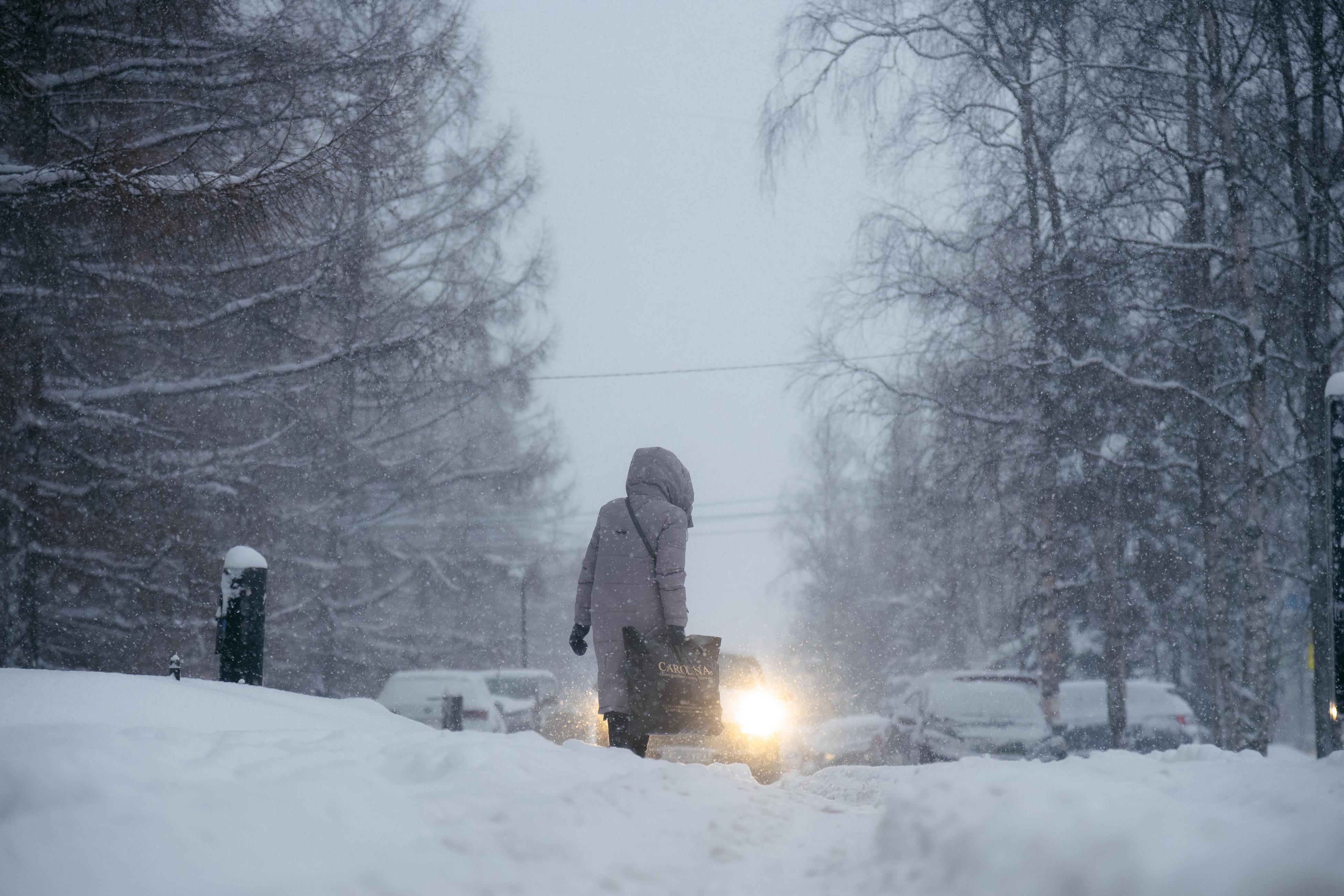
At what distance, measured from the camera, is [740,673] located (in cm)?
1077

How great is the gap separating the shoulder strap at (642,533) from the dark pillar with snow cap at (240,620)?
2578mm

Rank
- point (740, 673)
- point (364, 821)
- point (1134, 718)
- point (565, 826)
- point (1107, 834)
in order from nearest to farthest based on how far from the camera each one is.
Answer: point (1107, 834)
point (364, 821)
point (565, 826)
point (740, 673)
point (1134, 718)

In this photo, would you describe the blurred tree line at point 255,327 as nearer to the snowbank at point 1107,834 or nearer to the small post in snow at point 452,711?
the small post in snow at point 452,711

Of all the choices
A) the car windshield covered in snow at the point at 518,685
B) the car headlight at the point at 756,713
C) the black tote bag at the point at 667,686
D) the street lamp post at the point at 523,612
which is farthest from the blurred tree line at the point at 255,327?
the car headlight at the point at 756,713

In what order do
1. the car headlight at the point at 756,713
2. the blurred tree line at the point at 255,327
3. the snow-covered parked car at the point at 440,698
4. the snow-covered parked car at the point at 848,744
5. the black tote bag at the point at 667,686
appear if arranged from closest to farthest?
1. the black tote bag at the point at 667,686
2. the blurred tree line at the point at 255,327
3. the car headlight at the point at 756,713
4. the snow-covered parked car at the point at 848,744
5. the snow-covered parked car at the point at 440,698

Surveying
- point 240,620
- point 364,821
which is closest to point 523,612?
point 240,620

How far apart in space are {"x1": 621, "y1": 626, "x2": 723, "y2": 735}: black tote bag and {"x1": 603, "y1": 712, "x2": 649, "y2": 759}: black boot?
12cm

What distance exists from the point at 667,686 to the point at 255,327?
334 inches

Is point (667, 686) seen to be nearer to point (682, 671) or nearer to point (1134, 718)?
point (682, 671)

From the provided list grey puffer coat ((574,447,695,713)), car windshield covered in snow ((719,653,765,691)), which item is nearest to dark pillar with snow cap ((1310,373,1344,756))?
grey puffer coat ((574,447,695,713))

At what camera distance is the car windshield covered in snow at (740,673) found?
33.3 feet

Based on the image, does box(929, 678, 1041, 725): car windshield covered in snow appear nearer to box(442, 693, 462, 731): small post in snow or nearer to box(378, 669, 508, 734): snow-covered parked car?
box(442, 693, 462, 731): small post in snow

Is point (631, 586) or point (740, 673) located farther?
point (740, 673)

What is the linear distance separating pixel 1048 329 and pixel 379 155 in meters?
7.98
